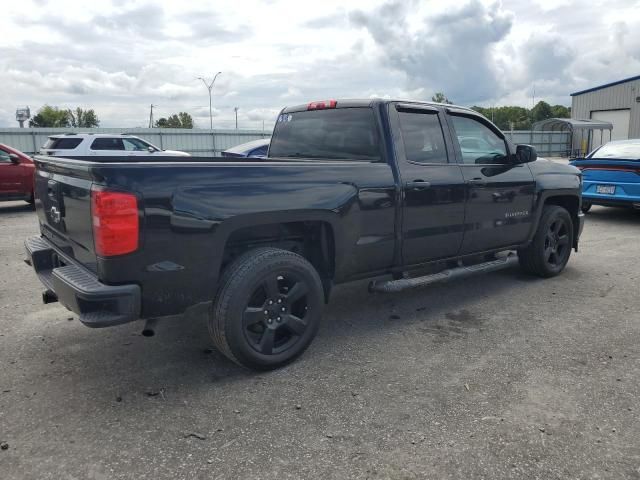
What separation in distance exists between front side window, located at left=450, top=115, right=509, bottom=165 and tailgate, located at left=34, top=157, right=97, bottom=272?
315 cm

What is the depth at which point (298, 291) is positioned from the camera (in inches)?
140

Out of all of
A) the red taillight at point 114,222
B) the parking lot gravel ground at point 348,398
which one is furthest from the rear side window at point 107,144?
the red taillight at point 114,222

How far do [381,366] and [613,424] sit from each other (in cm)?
140

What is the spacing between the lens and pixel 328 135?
4531 mm

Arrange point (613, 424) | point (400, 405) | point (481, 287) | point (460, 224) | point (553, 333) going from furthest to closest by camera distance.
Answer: point (481, 287) → point (460, 224) → point (553, 333) → point (400, 405) → point (613, 424)

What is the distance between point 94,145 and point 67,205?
510 inches

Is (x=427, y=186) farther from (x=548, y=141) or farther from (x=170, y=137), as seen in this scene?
(x=548, y=141)

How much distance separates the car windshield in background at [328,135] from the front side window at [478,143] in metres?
0.99

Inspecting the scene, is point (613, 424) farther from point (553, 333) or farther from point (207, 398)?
point (207, 398)

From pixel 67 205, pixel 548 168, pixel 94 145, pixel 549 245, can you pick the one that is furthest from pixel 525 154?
pixel 94 145

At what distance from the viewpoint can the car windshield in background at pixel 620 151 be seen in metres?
9.74

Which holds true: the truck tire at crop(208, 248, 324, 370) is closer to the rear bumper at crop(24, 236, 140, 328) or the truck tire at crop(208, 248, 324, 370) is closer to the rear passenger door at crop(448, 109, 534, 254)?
the rear bumper at crop(24, 236, 140, 328)

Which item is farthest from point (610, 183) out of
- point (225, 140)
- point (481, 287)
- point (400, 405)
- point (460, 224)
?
point (225, 140)

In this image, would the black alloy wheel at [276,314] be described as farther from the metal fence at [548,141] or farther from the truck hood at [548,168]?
the metal fence at [548,141]
